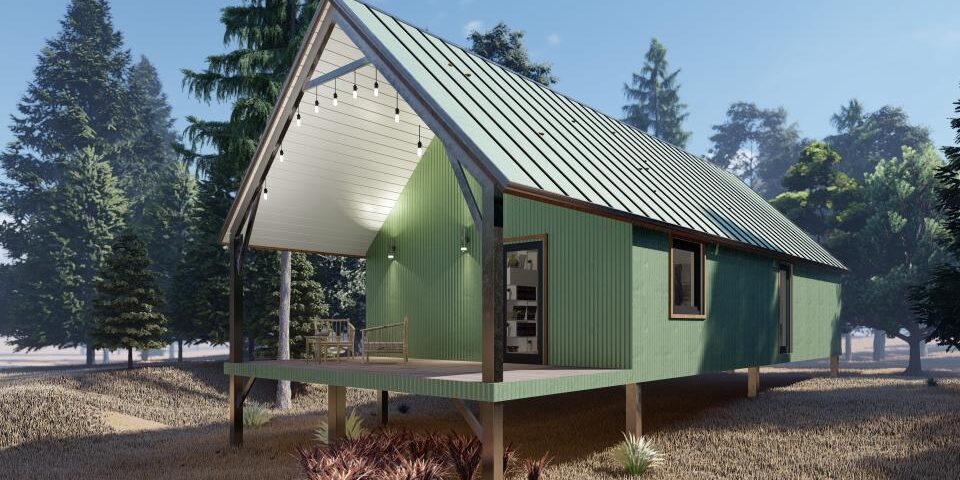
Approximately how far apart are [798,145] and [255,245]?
6006 cm

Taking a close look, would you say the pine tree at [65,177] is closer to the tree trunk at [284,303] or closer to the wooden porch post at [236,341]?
the tree trunk at [284,303]

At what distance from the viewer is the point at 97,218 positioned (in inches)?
1447

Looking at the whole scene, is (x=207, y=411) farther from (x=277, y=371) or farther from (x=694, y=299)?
(x=694, y=299)

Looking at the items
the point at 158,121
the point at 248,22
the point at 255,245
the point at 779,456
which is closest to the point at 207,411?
the point at 255,245

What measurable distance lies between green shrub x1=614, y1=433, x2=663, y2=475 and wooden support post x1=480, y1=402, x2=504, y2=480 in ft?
8.83

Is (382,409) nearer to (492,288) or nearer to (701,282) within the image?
(701,282)

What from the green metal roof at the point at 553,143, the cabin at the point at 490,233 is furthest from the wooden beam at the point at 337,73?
the green metal roof at the point at 553,143

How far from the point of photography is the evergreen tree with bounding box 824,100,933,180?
5338cm

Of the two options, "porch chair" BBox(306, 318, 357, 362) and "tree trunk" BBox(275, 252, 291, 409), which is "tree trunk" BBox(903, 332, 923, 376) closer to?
"tree trunk" BBox(275, 252, 291, 409)

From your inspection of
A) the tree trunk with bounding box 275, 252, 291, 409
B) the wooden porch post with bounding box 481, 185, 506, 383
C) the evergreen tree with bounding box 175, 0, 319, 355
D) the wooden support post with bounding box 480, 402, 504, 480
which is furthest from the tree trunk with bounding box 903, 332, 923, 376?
the wooden porch post with bounding box 481, 185, 506, 383

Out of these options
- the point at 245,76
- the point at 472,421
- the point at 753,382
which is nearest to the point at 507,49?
the point at 245,76

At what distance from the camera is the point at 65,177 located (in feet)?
136

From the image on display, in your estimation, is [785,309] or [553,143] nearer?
[553,143]

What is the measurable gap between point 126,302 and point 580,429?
51.8 feet
